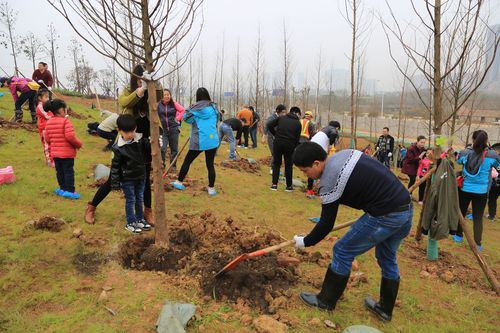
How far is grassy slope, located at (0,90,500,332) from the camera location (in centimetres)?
266

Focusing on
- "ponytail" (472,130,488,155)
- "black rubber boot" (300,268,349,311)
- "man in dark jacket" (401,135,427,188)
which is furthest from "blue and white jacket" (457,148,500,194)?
"black rubber boot" (300,268,349,311)

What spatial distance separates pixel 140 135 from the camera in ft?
13.1

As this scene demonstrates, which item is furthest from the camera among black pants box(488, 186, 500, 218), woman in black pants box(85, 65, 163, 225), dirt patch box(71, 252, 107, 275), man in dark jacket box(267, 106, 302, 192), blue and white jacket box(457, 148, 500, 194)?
black pants box(488, 186, 500, 218)

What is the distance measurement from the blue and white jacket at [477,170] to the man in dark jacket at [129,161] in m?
4.41

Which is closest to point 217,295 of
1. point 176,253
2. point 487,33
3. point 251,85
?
point 176,253

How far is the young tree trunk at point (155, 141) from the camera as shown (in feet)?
10.4

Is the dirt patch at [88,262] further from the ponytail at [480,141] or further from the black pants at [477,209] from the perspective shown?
the ponytail at [480,141]

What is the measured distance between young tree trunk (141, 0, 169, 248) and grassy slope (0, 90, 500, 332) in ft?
1.58

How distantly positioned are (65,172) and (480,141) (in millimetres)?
5748

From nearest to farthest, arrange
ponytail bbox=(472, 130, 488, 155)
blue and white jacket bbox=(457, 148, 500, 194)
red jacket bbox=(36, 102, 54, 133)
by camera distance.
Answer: ponytail bbox=(472, 130, 488, 155) → blue and white jacket bbox=(457, 148, 500, 194) → red jacket bbox=(36, 102, 54, 133)

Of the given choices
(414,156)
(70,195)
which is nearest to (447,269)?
(414,156)

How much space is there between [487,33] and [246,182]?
5222mm

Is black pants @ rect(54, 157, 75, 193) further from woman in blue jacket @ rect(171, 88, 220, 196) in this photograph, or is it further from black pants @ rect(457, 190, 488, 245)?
black pants @ rect(457, 190, 488, 245)

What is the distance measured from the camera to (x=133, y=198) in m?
4.02
